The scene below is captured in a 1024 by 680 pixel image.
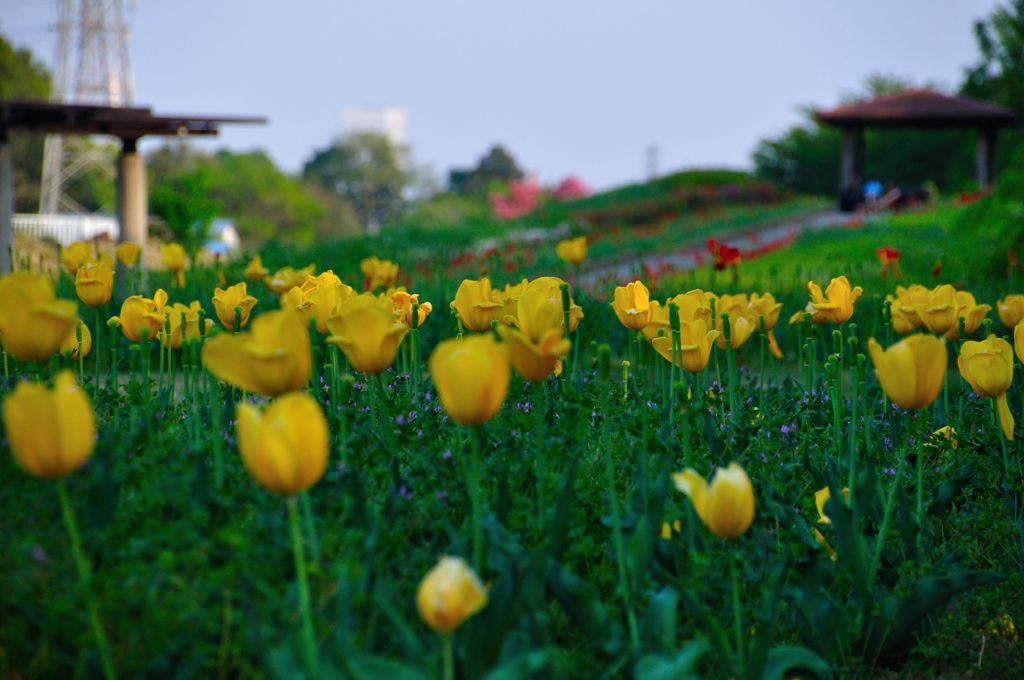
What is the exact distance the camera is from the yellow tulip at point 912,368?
7.57 feet

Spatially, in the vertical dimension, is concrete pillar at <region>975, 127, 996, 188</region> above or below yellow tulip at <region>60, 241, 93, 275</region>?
above

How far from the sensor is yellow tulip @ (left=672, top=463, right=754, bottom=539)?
2.05m

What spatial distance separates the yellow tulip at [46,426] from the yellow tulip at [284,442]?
0.27 metres

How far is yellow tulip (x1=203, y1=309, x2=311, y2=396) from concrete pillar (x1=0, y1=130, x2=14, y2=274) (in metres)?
8.04

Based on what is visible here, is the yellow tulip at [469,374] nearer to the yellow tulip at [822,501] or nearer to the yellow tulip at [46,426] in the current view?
the yellow tulip at [46,426]

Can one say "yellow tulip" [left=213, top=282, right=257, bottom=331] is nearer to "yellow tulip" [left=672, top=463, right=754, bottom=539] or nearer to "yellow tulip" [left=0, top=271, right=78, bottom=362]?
"yellow tulip" [left=0, top=271, right=78, bottom=362]

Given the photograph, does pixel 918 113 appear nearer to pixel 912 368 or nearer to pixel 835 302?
pixel 835 302

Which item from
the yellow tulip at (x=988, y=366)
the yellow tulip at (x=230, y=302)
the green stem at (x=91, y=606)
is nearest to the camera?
the green stem at (x=91, y=606)

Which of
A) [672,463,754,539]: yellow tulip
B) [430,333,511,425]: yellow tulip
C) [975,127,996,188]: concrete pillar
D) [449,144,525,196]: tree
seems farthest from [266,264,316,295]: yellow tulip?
[449,144,525,196]: tree

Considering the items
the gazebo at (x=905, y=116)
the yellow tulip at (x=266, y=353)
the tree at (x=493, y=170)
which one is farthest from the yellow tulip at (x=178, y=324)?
the tree at (x=493, y=170)

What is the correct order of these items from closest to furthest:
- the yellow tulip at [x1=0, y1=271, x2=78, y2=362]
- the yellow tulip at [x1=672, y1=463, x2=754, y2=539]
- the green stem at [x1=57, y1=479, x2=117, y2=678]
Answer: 1. the green stem at [x1=57, y1=479, x2=117, y2=678]
2. the yellow tulip at [x1=672, y1=463, x2=754, y2=539]
3. the yellow tulip at [x1=0, y1=271, x2=78, y2=362]

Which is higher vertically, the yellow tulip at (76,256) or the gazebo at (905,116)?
the gazebo at (905,116)

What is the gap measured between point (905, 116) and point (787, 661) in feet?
81.1

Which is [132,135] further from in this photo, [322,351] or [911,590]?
[911,590]
